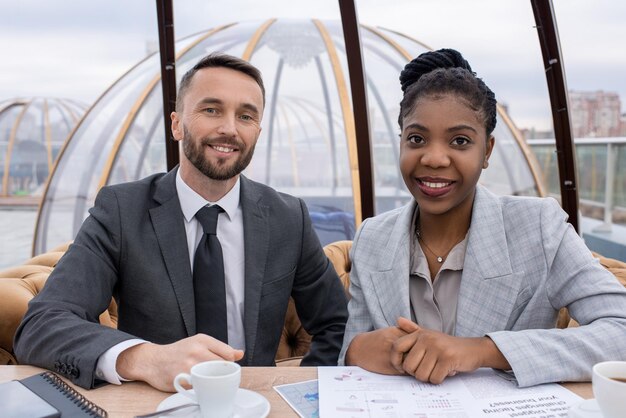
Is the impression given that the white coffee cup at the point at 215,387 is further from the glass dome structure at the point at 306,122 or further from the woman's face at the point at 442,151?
the glass dome structure at the point at 306,122

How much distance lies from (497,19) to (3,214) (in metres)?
9.79

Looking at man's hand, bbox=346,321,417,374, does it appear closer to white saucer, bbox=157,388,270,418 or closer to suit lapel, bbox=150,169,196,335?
white saucer, bbox=157,388,270,418

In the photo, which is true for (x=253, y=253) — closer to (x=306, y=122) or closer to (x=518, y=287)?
(x=518, y=287)

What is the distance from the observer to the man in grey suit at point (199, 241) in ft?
5.17

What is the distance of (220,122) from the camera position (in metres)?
1.74

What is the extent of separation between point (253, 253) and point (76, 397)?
29.7 inches

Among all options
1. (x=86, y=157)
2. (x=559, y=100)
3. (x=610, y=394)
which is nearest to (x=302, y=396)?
(x=610, y=394)

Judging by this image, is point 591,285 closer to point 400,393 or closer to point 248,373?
point 400,393

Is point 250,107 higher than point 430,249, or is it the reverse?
point 250,107

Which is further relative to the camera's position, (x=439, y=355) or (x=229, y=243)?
(x=229, y=243)

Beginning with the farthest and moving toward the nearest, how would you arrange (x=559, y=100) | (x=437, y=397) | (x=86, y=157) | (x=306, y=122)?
(x=86, y=157) < (x=306, y=122) < (x=559, y=100) < (x=437, y=397)

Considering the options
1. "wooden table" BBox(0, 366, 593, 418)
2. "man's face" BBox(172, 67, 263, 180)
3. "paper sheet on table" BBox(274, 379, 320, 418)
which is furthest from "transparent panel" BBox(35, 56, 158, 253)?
"paper sheet on table" BBox(274, 379, 320, 418)

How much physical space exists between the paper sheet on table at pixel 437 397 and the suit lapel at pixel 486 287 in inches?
8.9

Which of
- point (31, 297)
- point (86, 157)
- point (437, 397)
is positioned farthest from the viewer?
point (86, 157)
